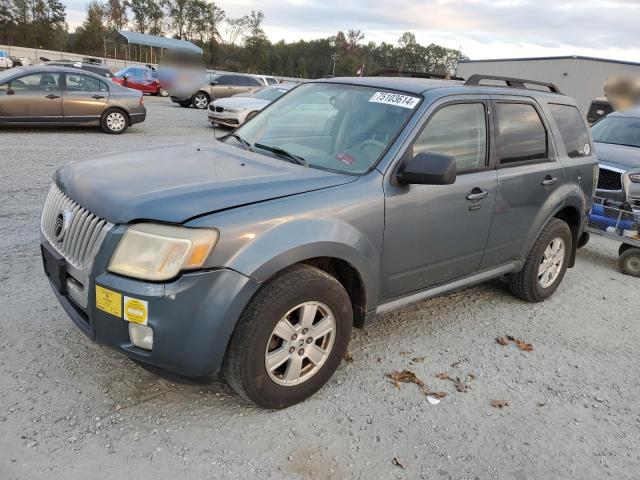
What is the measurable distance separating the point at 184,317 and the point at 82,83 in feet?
38.5

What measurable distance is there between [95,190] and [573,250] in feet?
14.2

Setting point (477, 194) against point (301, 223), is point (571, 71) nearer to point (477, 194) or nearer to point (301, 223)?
point (477, 194)

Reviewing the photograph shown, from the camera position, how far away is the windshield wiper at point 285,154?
3.39 metres

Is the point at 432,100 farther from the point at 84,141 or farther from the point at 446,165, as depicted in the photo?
the point at 84,141

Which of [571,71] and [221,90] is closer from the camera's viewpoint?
[221,90]

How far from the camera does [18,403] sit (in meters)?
2.83

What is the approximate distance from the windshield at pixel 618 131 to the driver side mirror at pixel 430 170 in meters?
6.20

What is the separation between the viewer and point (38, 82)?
38.2 feet

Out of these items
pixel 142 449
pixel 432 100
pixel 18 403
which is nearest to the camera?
pixel 142 449

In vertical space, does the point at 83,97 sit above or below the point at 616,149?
below

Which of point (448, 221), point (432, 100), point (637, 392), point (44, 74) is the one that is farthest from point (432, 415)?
point (44, 74)

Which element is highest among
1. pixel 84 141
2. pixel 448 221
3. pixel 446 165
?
pixel 446 165

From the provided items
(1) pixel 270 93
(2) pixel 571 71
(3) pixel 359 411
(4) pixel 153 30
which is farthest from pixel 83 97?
(4) pixel 153 30

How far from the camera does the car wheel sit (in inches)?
875
